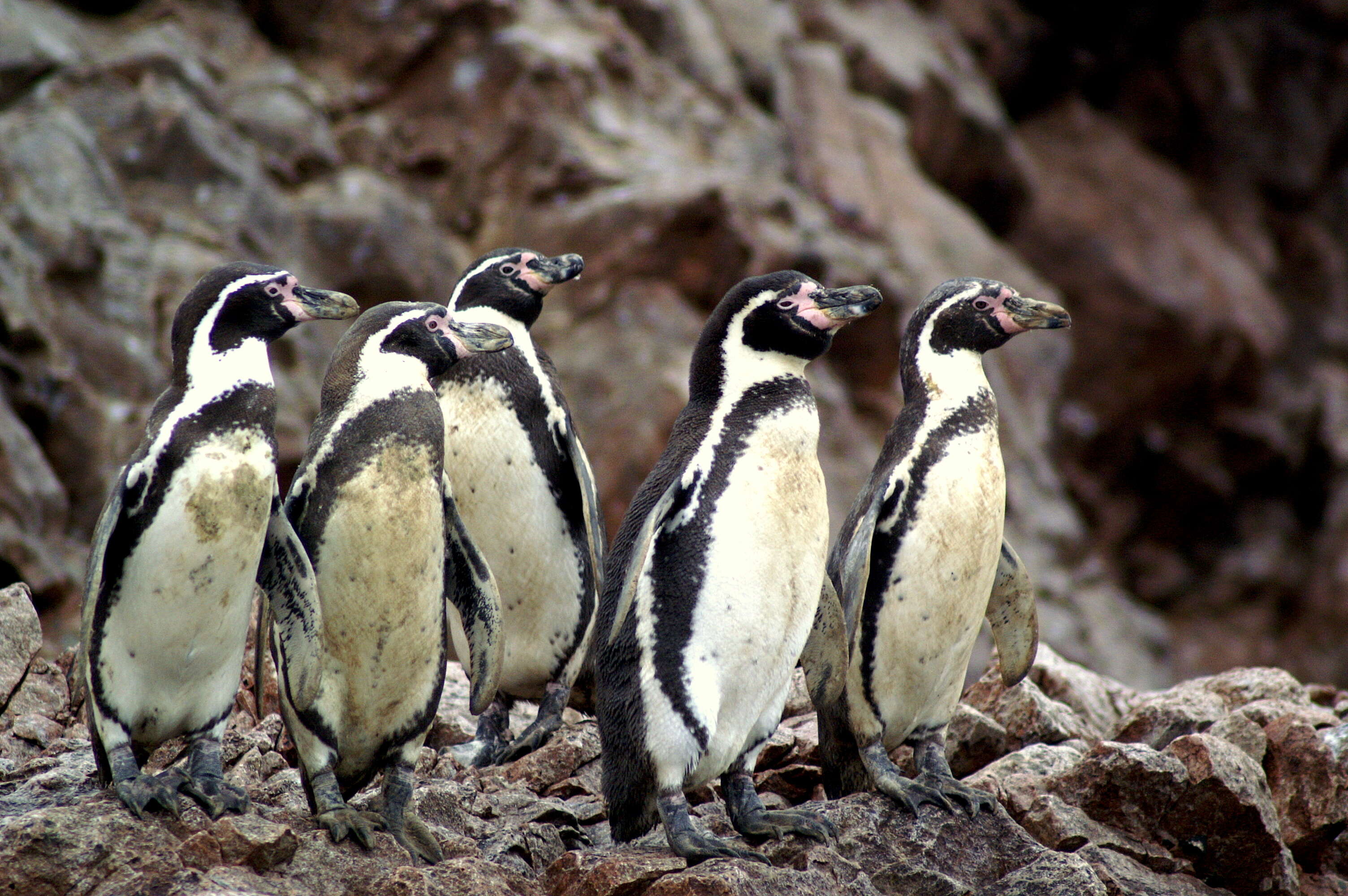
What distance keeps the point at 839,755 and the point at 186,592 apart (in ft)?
6.63

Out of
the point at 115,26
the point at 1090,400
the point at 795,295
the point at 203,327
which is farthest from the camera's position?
the point at 1090,400

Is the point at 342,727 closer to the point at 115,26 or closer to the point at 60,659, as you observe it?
the point at 60,659

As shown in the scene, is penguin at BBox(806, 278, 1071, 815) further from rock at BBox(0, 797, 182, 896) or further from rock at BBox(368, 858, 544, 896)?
rock at BBox(0, 797, 182, 896)

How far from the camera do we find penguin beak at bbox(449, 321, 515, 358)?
394 cm

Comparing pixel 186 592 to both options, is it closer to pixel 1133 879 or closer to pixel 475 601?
pixel 475 601

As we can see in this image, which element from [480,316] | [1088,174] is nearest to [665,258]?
[480,316]

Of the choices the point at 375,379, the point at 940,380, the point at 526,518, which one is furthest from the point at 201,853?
the point at 940,380

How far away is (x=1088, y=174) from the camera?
16953mm

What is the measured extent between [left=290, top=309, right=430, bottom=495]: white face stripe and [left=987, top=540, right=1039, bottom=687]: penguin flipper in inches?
79.5

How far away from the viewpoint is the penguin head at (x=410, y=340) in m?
3.81

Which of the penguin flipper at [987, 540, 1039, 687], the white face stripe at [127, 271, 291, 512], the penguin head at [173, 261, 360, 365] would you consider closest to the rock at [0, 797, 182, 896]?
the white face stripe at [127, 271, 291, 512]

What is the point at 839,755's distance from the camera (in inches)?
166

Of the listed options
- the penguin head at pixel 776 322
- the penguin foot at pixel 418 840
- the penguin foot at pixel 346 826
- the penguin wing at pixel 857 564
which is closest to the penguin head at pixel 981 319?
the penguin head at pixel 776 322

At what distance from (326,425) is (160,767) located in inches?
51.2
